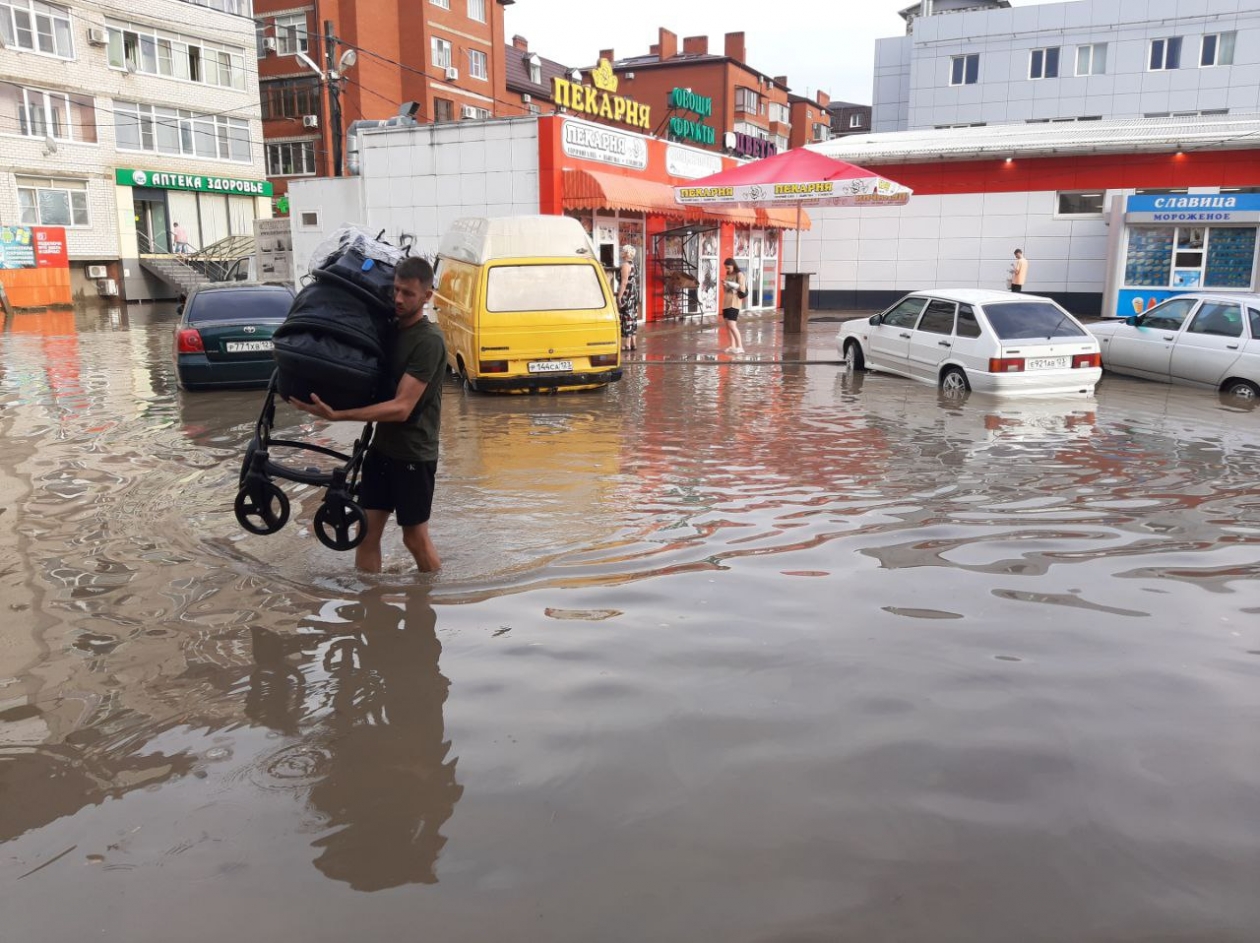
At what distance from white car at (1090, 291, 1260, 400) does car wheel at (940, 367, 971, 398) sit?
324 cm

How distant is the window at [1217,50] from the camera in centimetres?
4456

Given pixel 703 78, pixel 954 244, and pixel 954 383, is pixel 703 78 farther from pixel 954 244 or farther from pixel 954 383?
pixel 954 383

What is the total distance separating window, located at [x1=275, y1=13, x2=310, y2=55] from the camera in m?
43.8

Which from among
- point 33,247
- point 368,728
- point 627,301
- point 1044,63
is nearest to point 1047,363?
point 627,301

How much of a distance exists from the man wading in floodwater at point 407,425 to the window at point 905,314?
10053 millimetres

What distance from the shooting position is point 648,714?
398 cm

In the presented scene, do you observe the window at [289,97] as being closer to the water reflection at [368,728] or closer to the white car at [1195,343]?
the white car at [1195,343]

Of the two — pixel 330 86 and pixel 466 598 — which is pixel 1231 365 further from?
pixel 330 86

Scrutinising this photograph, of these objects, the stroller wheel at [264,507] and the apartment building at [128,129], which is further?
the apartment building at [128,129]

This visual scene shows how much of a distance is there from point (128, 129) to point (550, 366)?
32.3 metres

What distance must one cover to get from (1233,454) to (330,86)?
2678cm

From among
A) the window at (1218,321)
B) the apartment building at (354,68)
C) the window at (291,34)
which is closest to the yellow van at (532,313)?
the window at (1218,321)

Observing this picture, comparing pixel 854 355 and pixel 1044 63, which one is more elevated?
pixel 1044 63

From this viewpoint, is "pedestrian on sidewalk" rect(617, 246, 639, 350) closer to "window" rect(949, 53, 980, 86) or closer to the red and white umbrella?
the red and white umbrella
